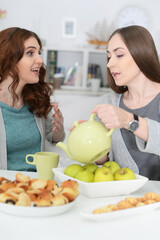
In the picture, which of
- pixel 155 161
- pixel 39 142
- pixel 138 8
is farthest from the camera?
pixel 138 8

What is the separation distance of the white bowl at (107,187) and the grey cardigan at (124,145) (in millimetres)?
160

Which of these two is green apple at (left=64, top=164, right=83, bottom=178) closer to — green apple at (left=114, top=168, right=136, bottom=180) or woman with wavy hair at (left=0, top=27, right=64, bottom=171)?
green apple at (left=114, top=168, right=136, bottom=180)

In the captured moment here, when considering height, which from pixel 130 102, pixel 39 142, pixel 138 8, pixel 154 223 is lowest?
pixel 39 142

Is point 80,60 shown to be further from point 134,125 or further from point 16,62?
point 134,125

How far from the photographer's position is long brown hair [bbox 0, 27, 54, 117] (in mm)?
1707

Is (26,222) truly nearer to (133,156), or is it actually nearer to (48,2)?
(133,156)

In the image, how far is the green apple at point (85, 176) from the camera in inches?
36.6

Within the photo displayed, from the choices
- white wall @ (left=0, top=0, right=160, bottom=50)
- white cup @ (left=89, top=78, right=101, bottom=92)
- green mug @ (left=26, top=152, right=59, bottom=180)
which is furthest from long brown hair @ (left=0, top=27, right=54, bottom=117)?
white wall @ (left=0, top=0, right=160, bottom=50)

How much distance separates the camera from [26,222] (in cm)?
75

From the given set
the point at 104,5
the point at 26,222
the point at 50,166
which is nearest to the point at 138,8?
the point at 104,5

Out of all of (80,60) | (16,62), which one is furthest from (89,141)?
(80,60)

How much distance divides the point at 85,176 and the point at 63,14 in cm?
375

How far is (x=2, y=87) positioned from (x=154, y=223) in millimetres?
1251

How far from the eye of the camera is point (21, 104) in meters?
1.80
